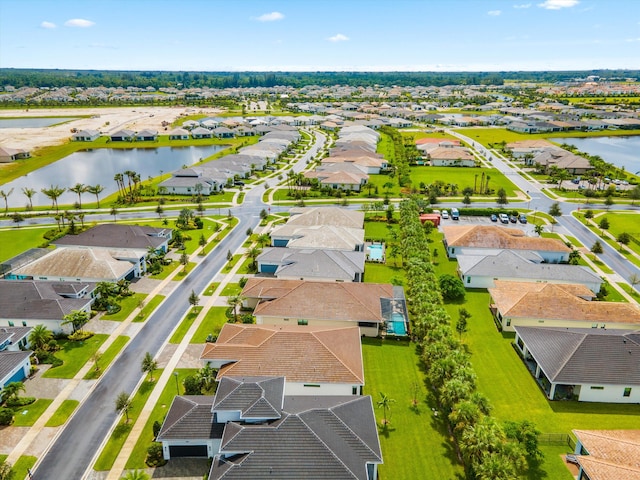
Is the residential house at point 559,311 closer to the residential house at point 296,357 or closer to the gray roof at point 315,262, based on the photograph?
the residential house at point 296,357

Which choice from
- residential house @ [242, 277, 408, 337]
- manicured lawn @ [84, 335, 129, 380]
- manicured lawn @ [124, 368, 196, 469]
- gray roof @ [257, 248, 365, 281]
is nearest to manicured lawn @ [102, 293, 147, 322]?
manicured lawn @ [84, 335, 129, 380]

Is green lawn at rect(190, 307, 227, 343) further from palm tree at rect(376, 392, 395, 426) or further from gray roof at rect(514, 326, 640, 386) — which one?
gray roof at rect(514, 326, 640, 386)

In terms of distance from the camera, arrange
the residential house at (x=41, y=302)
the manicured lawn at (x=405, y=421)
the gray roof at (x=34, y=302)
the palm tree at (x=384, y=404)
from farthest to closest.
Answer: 1. the gray roof at (x=34, y=302)
2. the residential house at (x=41, y=302)
3. the palm tree at (x=384, y=404)
4. the manicured lawn at (x=405, y=421)

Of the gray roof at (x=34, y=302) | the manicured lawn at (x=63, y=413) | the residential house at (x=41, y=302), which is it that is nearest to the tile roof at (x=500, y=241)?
the residential house at (x=41, y=302)

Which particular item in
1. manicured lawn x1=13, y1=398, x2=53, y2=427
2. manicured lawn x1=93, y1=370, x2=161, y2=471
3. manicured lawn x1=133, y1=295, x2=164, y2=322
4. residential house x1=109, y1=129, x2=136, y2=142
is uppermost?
residential house x1=109, y1=129, x2=136, y2=142

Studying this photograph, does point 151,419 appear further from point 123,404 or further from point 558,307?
point 558,307

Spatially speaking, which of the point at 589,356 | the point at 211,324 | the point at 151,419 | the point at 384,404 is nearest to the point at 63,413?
the point at 151,419
